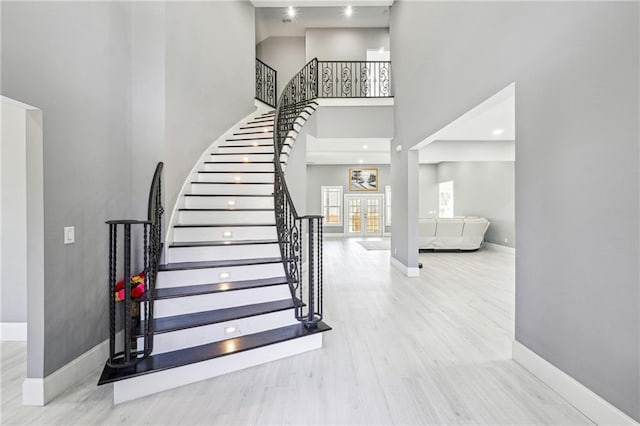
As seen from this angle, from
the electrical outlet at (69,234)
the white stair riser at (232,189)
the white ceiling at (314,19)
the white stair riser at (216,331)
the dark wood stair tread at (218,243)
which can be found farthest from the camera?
the white ceiling at (314,19)

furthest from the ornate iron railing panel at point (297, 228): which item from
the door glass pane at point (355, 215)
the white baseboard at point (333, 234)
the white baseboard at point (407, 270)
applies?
the door glass pane at point (355, 215)

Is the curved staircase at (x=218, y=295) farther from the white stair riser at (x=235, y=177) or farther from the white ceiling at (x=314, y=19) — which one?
the white ceiling at (x=314, y=19)

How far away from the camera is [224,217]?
4141mm

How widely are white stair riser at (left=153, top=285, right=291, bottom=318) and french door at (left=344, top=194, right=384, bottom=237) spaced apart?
1066 centimetres

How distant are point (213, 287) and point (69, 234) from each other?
123cm

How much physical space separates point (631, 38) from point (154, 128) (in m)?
3.88

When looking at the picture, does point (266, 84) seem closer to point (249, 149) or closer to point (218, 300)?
point (249, 149)

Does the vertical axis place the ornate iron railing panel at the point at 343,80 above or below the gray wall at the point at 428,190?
above

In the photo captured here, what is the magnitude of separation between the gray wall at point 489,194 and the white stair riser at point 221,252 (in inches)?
308

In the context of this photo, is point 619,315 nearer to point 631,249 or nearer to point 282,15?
point 631,249

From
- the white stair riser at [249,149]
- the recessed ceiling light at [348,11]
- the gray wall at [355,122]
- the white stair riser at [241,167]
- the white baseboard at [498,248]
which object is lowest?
the white baseboard at [498,248]

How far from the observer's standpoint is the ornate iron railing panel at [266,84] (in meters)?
7.97

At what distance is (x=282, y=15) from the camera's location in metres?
8.59

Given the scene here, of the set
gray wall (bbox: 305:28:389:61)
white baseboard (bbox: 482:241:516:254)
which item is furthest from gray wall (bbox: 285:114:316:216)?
white baseboard (bbox: 482:241:516:254)
